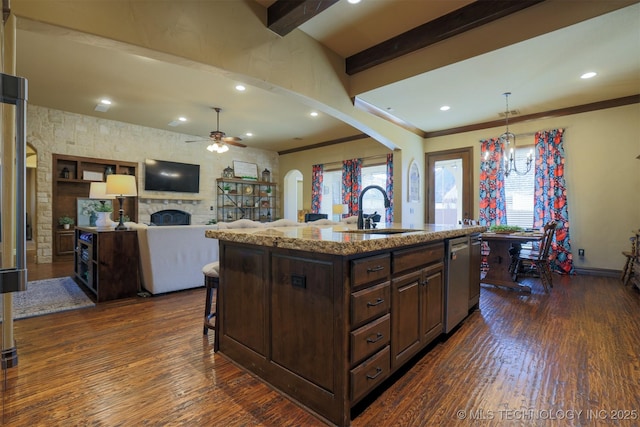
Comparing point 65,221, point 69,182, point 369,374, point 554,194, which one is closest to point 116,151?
point 69,182

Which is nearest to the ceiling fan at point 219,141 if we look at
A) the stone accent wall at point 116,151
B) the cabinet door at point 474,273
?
the stone accent wall at point 116,151

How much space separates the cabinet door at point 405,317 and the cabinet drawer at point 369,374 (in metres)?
0.10

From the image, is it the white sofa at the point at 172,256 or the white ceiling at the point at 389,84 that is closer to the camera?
the white ceiling at the point at 389,84

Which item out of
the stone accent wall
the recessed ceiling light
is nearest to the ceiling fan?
the recessed ceiling light

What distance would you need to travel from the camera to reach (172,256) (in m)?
3.81

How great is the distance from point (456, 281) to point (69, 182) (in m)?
7.73

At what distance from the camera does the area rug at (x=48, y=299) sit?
3123mm

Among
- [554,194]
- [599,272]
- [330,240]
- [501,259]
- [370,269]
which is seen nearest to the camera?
[330,240]

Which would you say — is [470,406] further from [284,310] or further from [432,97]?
[432,97]

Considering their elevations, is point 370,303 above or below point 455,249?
below

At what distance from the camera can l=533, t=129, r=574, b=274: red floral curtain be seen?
5238mm

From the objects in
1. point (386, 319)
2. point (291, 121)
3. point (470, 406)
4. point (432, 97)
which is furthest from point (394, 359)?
point (291, 121)

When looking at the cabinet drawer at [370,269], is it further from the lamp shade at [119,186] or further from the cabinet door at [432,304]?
the lamp shade at [119,186]

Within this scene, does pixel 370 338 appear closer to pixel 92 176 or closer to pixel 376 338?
pixel 376 338
